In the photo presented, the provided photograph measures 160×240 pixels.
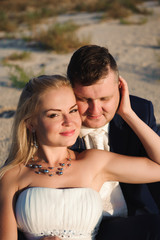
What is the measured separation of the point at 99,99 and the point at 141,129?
0.45 metres

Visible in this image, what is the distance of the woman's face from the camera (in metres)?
2.31

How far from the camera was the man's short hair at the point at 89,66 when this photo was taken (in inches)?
103

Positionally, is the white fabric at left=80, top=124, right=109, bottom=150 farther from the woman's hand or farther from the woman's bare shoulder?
the woman's bare shoulder

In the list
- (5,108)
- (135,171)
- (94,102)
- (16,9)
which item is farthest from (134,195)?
(16,9)

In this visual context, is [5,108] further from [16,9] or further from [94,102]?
[16,9]

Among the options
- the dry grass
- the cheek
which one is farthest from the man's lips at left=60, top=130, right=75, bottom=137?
the dry grass

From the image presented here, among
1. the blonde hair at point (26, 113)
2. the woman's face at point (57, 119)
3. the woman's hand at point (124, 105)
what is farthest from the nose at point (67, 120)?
the woman's hand at point (124, 105)

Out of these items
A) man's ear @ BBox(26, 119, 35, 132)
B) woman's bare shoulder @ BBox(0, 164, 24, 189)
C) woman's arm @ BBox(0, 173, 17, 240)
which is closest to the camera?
woman's arm @ BBox(0, 173, 17, 240)

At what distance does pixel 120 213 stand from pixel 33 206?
0.94 metres

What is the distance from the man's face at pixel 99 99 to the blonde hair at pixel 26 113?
8.5 inches

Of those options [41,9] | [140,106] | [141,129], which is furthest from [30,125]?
[41,9]

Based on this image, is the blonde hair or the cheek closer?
the blonde hair

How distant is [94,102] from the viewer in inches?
105

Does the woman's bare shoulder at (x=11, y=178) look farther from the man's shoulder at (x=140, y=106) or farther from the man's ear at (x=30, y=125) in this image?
the man's shoulder at (x=140, y=106)
